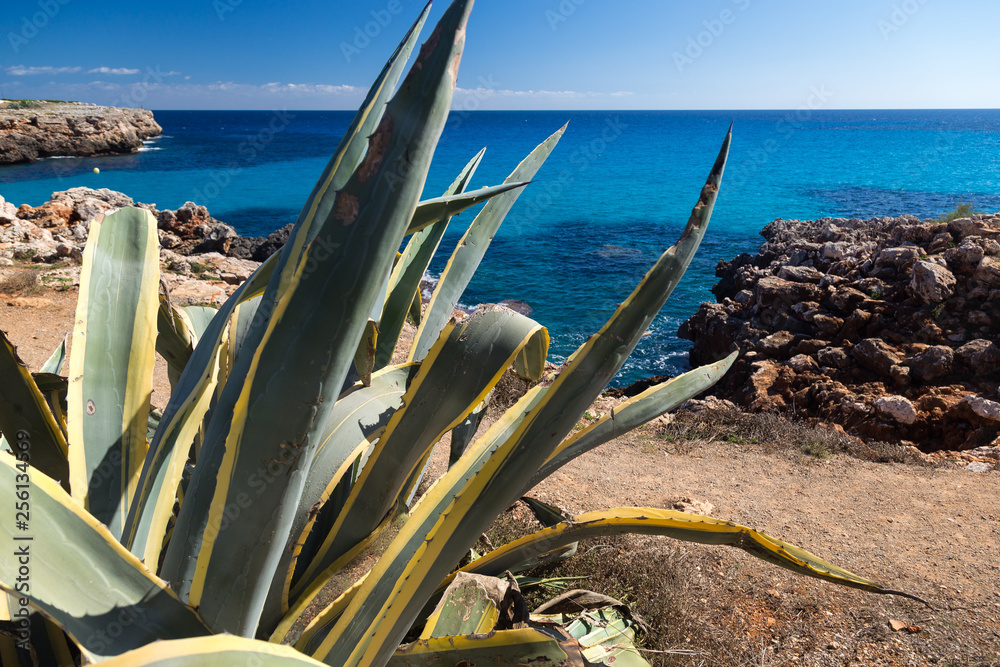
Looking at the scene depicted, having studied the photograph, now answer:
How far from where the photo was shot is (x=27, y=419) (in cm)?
110

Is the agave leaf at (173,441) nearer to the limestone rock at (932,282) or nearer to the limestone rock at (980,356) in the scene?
the limestone rock at (980,356)

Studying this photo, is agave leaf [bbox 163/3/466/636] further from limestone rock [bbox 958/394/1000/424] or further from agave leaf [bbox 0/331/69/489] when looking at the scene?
limestone rock [bbox 958/394/1000/424]

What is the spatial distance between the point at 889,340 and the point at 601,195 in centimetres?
2635

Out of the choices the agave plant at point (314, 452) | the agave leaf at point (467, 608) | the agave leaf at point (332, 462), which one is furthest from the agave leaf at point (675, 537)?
the agave leaf at point (332, 462)

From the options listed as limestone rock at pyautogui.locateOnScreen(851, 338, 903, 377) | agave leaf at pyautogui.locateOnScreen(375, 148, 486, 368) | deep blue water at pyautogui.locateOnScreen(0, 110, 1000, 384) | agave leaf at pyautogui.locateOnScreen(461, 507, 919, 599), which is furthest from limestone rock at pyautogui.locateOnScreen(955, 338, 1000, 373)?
agave leaf at pyautogui.locateOnScreen(375, 148, 486, 368)

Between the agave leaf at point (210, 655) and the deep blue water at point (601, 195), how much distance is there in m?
10.5

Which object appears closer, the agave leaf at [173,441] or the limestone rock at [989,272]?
the agave leaf at [173,441]

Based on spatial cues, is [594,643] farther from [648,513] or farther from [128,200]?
[128,200]

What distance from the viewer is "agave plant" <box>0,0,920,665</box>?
24.3 inches

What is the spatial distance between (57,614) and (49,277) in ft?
27.5

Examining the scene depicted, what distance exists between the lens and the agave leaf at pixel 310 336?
24.0 inches

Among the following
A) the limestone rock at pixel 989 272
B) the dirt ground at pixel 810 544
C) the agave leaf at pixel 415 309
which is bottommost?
the dirt ground at pixel 810 544

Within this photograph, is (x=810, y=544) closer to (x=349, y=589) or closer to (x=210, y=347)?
(x=349, y=589)

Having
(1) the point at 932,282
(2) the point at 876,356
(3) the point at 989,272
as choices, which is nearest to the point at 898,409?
(2) the point at 876,356
